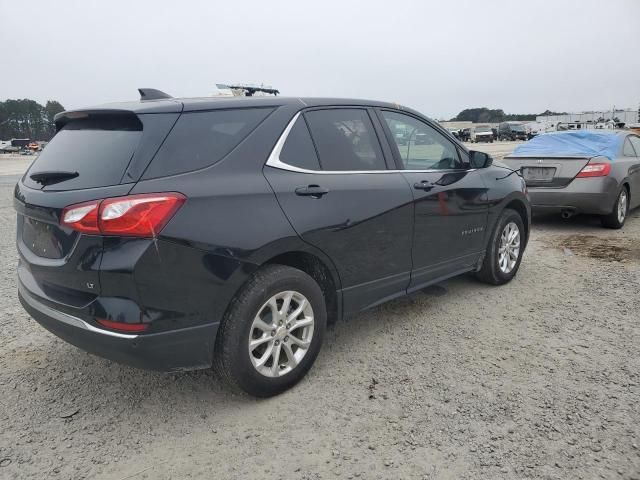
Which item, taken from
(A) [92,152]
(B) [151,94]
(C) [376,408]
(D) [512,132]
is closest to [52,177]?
(A) [92,152]

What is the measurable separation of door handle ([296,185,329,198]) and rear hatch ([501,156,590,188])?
5.12 m

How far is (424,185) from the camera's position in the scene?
3.88 m

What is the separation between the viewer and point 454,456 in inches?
98.1

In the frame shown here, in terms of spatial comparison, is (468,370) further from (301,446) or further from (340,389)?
(301,446)

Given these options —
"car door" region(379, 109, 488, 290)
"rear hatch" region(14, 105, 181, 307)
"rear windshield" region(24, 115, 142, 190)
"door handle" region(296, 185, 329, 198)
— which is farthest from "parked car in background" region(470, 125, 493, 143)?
"rear hatch" region(14, 105, 181, 307)

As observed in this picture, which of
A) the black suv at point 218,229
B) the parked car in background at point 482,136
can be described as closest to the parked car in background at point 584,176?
the black suv at point 218,229

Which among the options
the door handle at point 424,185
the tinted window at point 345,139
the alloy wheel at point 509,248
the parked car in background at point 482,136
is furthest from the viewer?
the parked car in background at point 482,136

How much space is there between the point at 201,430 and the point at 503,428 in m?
1.58

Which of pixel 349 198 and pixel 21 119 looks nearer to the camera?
pixel 349 198

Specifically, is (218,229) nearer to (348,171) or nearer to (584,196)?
(348,171)

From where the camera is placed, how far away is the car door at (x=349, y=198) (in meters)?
3.05

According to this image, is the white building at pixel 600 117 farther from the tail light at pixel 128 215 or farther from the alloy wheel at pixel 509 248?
the tail light at pixel 128 215

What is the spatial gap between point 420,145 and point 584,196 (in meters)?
4.17

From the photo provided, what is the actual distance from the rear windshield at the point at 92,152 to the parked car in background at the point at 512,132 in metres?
60.6
